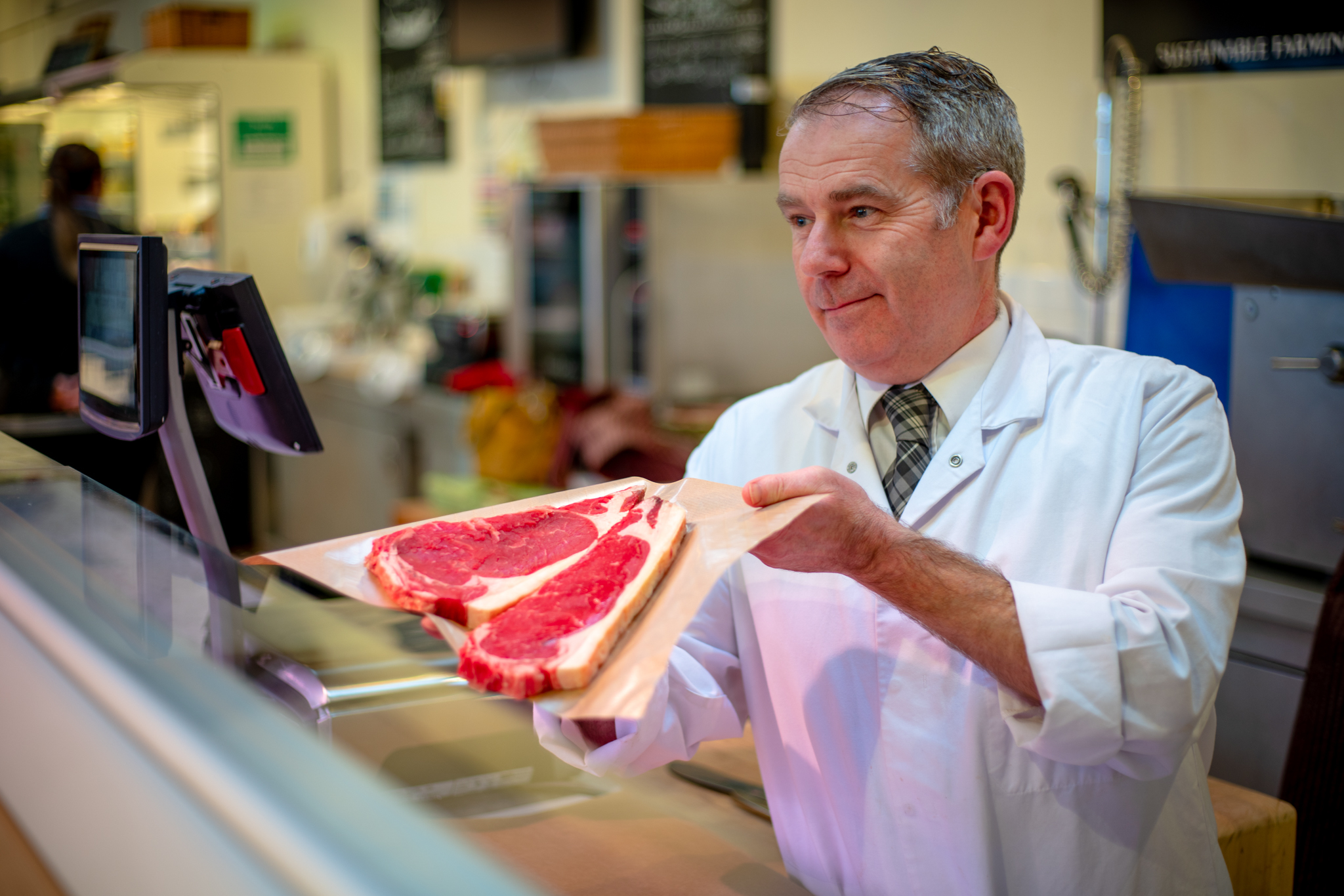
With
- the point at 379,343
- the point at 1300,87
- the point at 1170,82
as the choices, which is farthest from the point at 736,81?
the point at 379,343

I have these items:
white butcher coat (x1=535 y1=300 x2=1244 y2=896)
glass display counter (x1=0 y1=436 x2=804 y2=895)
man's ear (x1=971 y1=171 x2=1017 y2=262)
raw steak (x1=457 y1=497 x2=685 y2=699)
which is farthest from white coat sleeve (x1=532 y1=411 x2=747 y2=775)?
man's ear (x1=971 y1=171 x2=1017 y2=262)

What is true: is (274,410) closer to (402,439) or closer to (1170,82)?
(1170,82)

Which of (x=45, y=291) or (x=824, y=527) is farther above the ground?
(x=45, y=291)

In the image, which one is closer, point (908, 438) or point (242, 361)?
point (242, 361)

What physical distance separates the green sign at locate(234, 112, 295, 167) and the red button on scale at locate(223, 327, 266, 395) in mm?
5405

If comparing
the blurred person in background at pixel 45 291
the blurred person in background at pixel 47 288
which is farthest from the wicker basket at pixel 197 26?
the blurred person in background at pixel 45 291

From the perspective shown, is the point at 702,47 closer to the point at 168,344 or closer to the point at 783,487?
the point at 168,344

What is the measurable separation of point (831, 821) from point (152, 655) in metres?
0.81

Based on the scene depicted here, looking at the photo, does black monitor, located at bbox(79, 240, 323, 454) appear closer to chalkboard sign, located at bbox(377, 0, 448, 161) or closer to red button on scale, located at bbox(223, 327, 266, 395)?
red button on scale, located at bbox(223, 327, 266, 395)

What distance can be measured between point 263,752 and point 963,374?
916 mm

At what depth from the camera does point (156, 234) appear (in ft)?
3.83

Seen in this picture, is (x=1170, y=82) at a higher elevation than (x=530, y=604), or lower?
higher

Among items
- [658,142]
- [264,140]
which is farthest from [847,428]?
[264,140]

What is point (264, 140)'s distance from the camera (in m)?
6.26
